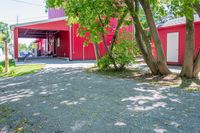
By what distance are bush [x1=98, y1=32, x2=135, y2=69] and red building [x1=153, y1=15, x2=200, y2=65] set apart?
14.8 feet

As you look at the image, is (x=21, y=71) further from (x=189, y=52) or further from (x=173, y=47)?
(x=173, y=47)

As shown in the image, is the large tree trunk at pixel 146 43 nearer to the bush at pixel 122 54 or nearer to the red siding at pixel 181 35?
the bush at pixel 122 54

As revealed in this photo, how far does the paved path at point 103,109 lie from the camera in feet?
11.8

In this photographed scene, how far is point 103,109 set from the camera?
461 centimetres

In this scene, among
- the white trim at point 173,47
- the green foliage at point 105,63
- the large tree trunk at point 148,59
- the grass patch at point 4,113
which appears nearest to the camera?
the grass patch at point 4,113

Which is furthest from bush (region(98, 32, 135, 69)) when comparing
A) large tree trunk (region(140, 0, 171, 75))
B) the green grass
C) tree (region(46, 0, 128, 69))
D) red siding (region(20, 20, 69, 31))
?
red siding (region(20, 20, 69, 31))

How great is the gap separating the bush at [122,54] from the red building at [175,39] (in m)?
4.52

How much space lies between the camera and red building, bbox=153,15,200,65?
13969 millimetres

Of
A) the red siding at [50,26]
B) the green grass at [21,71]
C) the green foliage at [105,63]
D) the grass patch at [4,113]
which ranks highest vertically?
the red siding at [50,26]

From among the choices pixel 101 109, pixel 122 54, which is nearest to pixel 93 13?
pixel 122 54

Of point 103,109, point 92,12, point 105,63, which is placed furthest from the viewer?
point 105,63

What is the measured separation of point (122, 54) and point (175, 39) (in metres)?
5.54

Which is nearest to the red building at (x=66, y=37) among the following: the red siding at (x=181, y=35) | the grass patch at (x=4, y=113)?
the red siding at (x=181, y=35)

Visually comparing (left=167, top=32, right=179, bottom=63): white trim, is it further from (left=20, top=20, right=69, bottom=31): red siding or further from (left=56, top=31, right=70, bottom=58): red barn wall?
(left=56, top=31, right=70, bottom=58): red barn wall
